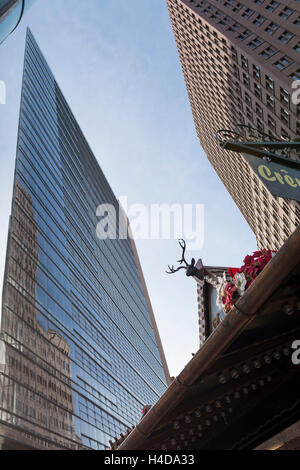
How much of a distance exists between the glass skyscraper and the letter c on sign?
26.9 metres

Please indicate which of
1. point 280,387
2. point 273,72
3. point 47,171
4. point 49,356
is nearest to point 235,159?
point 273,72

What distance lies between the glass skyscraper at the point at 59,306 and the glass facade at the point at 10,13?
22589 mm

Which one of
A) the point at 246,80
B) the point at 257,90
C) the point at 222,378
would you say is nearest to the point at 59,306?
the point at 257,90

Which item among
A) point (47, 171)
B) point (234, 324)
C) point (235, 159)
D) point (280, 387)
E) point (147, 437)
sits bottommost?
point (147, 437)

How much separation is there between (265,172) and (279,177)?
1.03 ft

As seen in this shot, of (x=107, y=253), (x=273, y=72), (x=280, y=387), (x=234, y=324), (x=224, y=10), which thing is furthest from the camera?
(x=107, y=253)

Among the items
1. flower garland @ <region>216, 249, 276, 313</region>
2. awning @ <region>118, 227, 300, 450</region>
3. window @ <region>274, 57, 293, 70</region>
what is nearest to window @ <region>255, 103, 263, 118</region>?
window @ <region>274, 57, 293, 70</region>

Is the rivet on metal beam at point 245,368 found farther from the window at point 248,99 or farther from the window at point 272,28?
the window at point 248,99

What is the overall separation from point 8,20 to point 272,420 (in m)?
17.5

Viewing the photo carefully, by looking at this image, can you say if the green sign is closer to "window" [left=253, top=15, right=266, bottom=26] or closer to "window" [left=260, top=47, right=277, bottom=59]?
"window" [left=260, top=47, right=277, bottom=59]

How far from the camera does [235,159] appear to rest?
6412 centimetres

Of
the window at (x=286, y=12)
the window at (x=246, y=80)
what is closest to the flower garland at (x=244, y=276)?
the window at (x=286, y=12)

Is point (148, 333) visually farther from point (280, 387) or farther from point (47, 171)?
point (280, 387)

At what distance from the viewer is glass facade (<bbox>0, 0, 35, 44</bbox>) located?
1460 cm
